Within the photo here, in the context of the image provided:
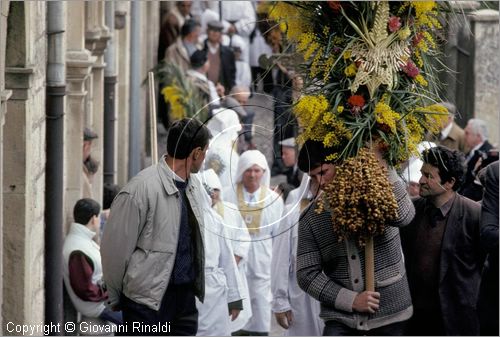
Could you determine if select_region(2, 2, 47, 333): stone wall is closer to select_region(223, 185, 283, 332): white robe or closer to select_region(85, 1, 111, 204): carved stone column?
select_region(223, 185, 283, 332): white robe

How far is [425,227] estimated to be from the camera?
37.2ft

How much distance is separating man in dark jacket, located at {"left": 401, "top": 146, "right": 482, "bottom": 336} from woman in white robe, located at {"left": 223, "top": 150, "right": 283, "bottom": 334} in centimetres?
120

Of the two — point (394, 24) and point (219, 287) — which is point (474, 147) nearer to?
point (219, 287)

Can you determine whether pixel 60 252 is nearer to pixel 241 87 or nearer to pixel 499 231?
pixel 499 231

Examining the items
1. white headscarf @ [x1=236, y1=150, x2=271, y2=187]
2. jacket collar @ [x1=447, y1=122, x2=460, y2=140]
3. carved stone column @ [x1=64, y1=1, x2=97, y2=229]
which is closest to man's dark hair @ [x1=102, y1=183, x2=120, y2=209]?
carved stone column @ [x1=64, y1=1, x2=97, y2=229]

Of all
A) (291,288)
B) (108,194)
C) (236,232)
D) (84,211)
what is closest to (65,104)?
(84,211)

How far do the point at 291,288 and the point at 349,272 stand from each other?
1.60 metres

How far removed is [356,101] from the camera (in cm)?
1048

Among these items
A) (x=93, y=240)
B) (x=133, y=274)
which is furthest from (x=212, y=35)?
(x=133, y=274)

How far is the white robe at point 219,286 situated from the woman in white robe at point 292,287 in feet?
1.98

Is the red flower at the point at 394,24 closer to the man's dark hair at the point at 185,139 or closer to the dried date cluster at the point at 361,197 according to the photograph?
the dried date cluster at the point at 361,197

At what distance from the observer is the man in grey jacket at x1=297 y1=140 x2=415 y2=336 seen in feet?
34.4

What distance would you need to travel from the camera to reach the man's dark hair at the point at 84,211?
1405 centimetres

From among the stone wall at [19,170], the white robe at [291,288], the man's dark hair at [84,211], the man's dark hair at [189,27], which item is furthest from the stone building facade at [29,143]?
the man's dark hair at [189,27]
